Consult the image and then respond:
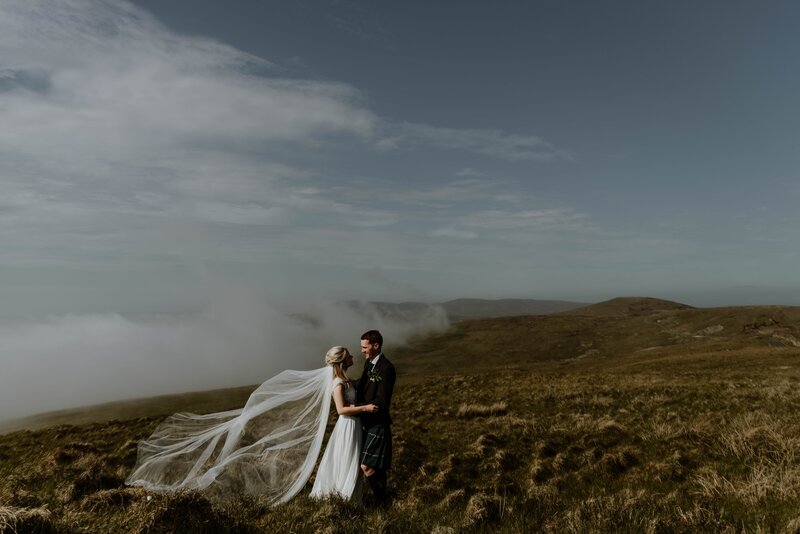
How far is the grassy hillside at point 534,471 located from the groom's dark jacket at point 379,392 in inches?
65.0

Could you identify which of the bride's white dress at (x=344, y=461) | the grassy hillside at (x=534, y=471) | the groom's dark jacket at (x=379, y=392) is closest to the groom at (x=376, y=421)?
the groom's dark jacket at (x=379, y=392)

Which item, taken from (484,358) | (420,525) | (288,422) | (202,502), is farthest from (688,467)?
(484,358)

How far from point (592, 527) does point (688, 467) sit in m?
6.28

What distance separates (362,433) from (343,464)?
2.35 feet

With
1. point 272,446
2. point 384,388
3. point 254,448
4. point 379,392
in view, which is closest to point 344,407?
point 379,392

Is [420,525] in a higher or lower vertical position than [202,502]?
lower

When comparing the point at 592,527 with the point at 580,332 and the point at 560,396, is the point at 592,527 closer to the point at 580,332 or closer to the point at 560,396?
the point at 560,396

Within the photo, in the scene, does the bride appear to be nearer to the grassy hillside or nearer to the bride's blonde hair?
the bride's blonde hair

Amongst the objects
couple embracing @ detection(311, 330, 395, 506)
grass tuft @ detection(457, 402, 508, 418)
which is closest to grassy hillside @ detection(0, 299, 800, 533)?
grass tuft @ detection(457, 402, 508, 418)

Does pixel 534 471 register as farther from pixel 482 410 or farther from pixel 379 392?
pixel 482 410

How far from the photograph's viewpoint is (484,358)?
11656 centimetres

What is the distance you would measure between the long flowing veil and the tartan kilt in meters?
1.44

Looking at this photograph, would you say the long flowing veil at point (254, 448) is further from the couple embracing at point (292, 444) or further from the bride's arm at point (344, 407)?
the bride's arm at point (344, 407)

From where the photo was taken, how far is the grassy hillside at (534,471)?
6086mm
